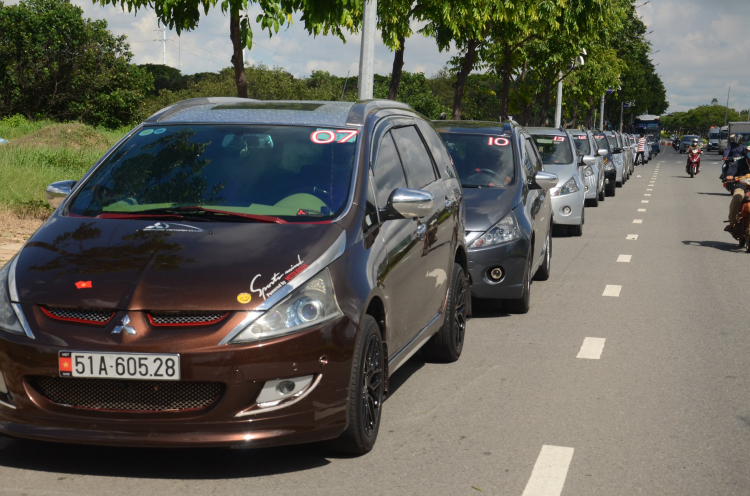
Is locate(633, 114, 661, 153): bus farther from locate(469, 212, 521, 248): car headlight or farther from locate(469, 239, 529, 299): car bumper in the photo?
locate(469, 239, 529, 299): car bumper

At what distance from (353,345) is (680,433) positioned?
194cm

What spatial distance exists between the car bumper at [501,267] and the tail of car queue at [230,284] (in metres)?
1.91

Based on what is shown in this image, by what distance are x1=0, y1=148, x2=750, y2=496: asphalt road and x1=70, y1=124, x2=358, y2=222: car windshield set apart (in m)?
1.21

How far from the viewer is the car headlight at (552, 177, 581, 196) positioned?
15.8 metres

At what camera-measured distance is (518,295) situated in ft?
28.2

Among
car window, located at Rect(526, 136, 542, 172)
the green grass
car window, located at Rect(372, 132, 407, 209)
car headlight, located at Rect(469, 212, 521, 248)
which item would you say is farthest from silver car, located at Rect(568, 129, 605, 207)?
car window, located at Rect(372, 132, 407, 209)

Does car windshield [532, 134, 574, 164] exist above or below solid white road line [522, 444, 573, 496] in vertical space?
above

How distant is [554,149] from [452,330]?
429 inches

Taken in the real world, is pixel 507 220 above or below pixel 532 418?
above

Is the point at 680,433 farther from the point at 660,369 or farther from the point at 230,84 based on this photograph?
the point at 230,84

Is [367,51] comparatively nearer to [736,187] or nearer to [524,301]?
[736,187]

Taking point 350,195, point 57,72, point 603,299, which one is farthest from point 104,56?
Result: point 350,195

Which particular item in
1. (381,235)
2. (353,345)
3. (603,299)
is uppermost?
(381,235)

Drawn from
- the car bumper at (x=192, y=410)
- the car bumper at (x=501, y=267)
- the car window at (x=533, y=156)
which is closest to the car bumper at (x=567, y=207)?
the car window at (x=533, y=156)
